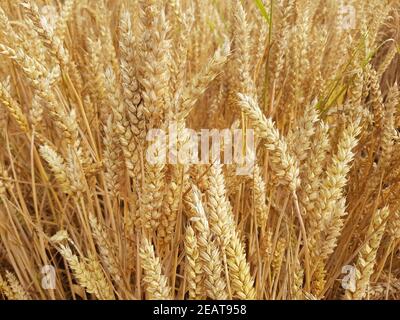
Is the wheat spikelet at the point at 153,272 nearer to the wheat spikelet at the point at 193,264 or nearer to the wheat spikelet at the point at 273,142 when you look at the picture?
the wheat spikelet at the point at 193,264

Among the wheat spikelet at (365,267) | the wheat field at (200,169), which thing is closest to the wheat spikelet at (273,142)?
the wheat field at (200,169)

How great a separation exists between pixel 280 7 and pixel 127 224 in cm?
55

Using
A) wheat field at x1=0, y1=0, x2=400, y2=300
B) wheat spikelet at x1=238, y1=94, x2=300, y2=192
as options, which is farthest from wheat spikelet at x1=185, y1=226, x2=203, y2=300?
wheat spikelet at x1=238, y1=94, x2=300, y2=192

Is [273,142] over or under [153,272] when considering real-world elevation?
over

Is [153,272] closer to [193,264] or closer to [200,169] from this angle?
[193,264]

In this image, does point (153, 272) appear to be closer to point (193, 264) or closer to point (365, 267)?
point (193, 264)

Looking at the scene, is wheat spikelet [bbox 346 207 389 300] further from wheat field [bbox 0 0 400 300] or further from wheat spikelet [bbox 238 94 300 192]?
wheat spikelet [bbox 238 94 300 192]

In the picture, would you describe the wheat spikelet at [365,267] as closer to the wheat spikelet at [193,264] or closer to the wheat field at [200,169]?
the wheat field at [200,169]

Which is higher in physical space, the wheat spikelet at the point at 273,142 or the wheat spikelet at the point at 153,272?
the wheat spikelet at the point at 273,142

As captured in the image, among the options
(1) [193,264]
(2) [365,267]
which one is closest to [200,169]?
(1) [193,264]

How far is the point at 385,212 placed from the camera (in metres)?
0.66

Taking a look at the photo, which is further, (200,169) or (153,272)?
(200,169)
